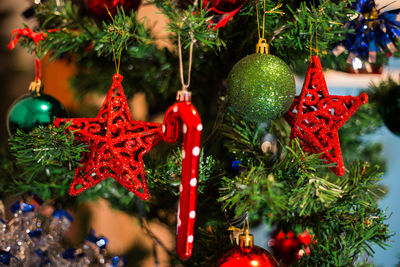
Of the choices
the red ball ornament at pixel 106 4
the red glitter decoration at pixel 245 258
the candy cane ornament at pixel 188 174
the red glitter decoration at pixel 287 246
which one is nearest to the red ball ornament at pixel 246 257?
the red glitter decoration at pixel 245 258

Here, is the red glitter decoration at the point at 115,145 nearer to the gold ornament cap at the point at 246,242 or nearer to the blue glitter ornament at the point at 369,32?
the gold ornament cap at the point at 246,242

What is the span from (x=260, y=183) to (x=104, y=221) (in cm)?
88

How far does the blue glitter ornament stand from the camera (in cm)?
57

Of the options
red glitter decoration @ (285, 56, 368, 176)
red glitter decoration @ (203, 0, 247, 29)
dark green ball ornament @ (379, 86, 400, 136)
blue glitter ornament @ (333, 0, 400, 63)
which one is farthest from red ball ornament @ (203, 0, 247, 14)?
dark green ball ornament @ (379, 86, 400, 136)

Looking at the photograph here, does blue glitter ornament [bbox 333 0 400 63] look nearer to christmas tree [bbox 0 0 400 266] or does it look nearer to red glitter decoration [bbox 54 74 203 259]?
christmas tree [bbox 0 0 400 266]

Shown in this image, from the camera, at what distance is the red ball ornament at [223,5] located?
43cm

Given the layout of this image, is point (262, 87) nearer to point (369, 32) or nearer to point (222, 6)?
point (222, 6)

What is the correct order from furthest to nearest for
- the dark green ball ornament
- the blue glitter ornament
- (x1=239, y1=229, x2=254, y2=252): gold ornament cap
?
the dark green ball ornament, the blue glitter ornament, (x1=239, y1=229, x2=254, y2=252): gold ornament cap

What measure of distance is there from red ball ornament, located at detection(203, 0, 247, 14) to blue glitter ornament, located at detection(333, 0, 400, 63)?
23 centimetres

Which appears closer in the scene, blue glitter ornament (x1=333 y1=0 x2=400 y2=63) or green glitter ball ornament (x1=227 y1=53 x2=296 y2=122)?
green glitter ball ornament (x1=227 y1=53 x2=296 y2=122)

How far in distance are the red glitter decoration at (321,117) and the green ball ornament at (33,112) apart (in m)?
0.35

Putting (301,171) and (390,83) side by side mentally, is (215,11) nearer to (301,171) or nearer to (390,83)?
(301,171)

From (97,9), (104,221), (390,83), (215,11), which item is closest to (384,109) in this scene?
(390,83)

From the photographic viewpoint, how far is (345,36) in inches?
22.9
